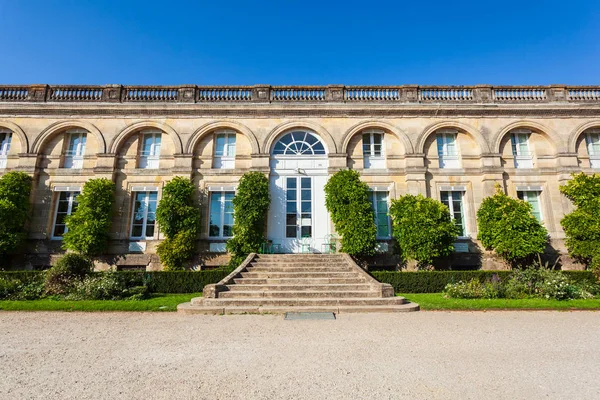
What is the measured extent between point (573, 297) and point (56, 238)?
18.7 meters

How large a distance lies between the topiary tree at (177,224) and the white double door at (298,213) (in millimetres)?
3206

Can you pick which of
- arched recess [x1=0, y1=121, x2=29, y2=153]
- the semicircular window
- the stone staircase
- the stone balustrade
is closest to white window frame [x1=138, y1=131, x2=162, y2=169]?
the stone balustrade

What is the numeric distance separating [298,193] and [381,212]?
375 centimetres

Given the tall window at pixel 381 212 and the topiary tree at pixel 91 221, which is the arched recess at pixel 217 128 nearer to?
the topiary tree at pixel 91 221

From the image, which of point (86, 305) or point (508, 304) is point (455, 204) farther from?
point (86, 305)

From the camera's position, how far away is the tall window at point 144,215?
44.7 feet

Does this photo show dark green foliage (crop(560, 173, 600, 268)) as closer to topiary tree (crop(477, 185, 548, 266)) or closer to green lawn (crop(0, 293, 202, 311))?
topiary tree (crop(477, 185, 548, 266))

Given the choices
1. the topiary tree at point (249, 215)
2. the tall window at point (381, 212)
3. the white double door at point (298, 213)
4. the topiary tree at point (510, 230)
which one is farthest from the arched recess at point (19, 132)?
the topiary tree at point (510, 230)

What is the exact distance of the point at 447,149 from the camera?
48.3ft

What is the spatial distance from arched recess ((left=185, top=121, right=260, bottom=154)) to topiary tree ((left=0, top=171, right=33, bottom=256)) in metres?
6.71

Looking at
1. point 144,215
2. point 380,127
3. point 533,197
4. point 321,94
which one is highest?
point 321,94

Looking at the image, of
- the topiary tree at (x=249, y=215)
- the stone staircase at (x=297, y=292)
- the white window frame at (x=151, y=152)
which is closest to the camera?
the stone staircase at (x=297, y=292)

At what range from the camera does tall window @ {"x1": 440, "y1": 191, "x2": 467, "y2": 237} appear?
45.9 feet

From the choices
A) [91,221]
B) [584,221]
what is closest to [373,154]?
[584,221]
